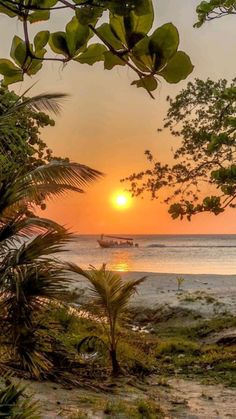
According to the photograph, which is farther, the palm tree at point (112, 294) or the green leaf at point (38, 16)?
the palm tree at point (112, 294)

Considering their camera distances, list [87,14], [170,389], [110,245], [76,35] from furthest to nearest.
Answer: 1. [110,245]
2. [170,389]
3. [76,35]
4. [87,14]

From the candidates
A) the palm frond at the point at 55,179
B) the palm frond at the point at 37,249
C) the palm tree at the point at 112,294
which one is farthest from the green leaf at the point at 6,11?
the palm tree at the point at 112,294

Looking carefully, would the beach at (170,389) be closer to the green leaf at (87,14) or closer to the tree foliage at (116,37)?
the tree foliage at (116,37)

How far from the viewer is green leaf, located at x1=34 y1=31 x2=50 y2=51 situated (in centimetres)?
82

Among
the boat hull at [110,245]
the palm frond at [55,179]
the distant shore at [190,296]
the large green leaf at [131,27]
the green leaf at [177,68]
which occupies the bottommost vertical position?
the distant shore at [190,296]

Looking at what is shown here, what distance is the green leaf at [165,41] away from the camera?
2.11 ft

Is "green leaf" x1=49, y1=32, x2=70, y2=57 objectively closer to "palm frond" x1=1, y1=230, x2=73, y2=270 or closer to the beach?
"palm frond" x1=1, y1=230, x2=73, y2=270

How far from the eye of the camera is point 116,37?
2.27 feet

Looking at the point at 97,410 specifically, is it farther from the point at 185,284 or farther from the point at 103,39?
the point at 185,284

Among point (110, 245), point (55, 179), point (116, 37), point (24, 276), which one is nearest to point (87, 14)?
point (116, 37)

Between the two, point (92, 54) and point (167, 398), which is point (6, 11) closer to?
point (92, 54)

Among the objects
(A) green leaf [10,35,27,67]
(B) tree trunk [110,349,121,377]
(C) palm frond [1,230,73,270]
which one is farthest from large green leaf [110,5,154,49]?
(B) tree trunk [110,349,121,377]

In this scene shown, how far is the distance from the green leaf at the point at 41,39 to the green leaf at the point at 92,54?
7 centimetres

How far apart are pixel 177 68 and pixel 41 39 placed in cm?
29
